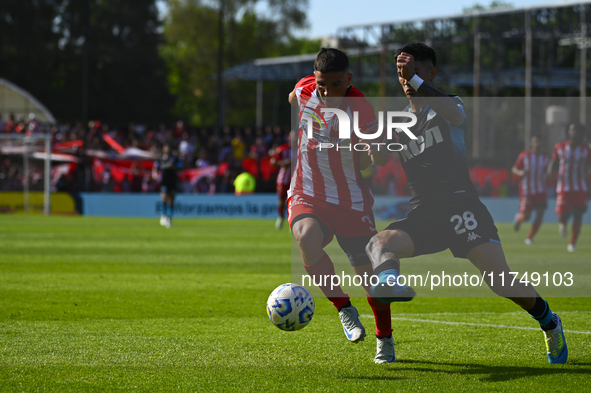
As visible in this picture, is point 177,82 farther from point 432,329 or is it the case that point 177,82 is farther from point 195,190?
point 432,329

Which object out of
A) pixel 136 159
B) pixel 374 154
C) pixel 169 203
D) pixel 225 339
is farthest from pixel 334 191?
pixel 136 159

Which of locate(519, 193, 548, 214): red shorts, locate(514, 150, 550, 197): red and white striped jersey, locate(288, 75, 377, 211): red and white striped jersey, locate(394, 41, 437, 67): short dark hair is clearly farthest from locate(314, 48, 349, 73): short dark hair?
locate(519, 193, 548, 214): red shorts

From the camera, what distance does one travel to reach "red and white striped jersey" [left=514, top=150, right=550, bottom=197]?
52.2 ft

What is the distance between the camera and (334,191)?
5070 mm

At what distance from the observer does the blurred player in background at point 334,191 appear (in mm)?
4887

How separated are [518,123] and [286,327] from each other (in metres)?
23.7

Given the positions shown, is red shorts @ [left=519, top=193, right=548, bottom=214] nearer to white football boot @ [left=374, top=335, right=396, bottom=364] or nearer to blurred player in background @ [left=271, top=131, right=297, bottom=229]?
blurred player in background @ [left=271, top=131, right=297, bottom=229]

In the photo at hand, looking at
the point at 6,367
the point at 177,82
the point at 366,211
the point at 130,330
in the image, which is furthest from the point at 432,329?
the point at 177,82

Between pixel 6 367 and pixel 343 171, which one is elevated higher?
pixel 343 171

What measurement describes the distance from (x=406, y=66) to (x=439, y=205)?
0.88m

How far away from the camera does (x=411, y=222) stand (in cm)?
457

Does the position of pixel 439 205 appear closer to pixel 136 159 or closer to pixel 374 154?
pixel 374 154

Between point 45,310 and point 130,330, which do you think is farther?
point 45,310

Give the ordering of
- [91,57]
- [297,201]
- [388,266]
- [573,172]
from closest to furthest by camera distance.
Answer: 1. [388,266]
2. [297,201]
3. [573,172]
4. [91,57]
